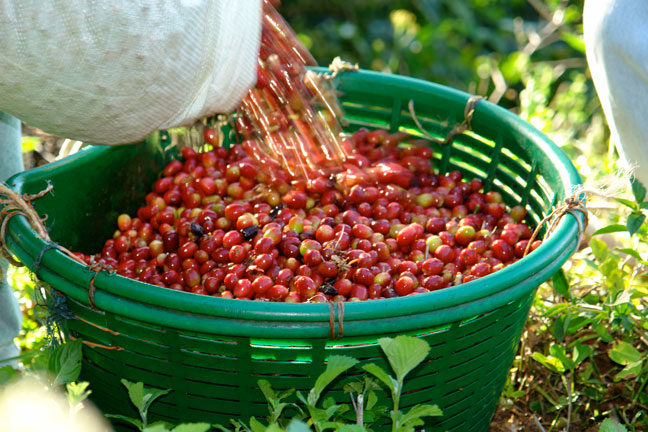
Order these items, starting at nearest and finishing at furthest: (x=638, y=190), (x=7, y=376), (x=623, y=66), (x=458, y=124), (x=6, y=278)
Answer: (x=7, y=376), (x=623, y=66), (x=638, y=190), (x=6, y=278), (x=458, y=124)

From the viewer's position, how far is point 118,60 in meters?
1.04

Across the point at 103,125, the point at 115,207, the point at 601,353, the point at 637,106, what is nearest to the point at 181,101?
the point at 103,125

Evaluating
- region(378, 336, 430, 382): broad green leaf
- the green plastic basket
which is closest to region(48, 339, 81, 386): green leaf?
the green plastic basket

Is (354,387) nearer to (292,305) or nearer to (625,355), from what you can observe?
(292,305)

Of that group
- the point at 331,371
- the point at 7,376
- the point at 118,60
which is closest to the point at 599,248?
the point at 331,371

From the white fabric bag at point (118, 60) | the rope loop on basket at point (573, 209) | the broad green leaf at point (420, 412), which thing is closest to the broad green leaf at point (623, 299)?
the rope loop on basket at point (573, 209)

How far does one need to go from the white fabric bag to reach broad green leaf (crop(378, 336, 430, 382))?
0.54 meters

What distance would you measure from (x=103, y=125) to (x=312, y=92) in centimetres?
73

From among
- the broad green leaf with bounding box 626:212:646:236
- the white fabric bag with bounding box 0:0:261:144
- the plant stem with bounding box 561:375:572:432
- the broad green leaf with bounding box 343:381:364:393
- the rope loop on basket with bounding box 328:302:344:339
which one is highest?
the broad green leaf with bounding box 626:212:646:236

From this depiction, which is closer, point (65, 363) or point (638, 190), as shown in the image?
point (65, 363)

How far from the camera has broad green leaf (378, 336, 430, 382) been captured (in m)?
1.08

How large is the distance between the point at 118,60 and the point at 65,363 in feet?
1.90

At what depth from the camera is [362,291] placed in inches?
57.6

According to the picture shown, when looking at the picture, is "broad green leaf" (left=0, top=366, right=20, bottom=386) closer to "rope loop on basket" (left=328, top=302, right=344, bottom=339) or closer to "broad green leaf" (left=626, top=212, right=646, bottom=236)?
"rope loop on basket" (left=328, top=302, right=344, bottom=339)
